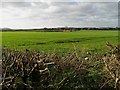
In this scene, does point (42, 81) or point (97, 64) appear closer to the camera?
point (42, 81)

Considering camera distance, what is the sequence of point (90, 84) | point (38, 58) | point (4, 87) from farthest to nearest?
point (90, 84)
point (38, 58)
point (4, 87)

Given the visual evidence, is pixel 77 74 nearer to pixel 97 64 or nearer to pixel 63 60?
pixel 63 60

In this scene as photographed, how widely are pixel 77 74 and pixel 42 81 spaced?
0.93m

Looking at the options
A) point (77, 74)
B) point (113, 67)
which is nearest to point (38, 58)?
point (77, 74)

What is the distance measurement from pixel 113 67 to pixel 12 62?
2523 mm

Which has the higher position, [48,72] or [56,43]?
[48,72]

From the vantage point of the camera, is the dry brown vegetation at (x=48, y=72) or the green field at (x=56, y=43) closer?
the dry brown vegetation at (x=48, y=72)

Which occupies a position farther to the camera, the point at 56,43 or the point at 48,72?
the point at 56,43

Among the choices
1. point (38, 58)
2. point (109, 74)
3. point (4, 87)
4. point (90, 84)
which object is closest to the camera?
point (4, 87)

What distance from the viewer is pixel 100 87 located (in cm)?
912

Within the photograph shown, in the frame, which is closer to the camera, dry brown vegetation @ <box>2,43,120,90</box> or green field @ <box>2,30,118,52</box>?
dry brown vegetation @ <box>2,43,120,90</box>

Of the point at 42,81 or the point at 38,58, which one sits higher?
the point at 38,58

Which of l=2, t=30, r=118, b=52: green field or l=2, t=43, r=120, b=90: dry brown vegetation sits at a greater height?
l=2, t=43, r=120, b=90: dry brown vegetation

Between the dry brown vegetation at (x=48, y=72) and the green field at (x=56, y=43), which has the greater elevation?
the dry brown vegetation at (x=48, y=72)
